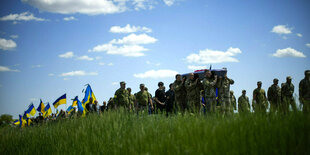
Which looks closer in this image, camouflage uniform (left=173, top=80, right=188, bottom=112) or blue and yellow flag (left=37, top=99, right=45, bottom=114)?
camouflage uniform (left=173, top=80, right=188, bottom=112)

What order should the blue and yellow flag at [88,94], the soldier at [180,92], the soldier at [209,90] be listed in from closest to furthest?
the soldier at [209,90]
the soldier at [180,92]
the blue and yellow flag at [88,94]

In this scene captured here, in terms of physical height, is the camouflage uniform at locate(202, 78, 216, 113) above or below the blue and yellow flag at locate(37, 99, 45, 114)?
above

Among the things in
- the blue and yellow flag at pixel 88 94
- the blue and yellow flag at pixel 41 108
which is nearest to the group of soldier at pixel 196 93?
the blue and yellow flag at pixel 88 94

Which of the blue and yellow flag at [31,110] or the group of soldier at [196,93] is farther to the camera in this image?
the blue and yellow flag at [31,110]

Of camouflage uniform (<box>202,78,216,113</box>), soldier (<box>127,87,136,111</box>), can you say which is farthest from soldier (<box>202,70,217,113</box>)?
soldier (<box>127,87,136,111</box>)

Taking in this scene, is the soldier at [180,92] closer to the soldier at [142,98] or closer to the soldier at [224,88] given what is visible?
the soldier at [224,88]

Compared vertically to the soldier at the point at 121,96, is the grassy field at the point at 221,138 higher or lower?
lower

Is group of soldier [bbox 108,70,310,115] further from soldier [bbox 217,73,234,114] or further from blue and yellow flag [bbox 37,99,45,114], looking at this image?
blue and yellow flag [bbox 37,99,45,114]

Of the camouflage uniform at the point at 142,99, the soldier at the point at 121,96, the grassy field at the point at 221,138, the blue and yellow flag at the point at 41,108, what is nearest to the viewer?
the grassy field at the point at 221,138

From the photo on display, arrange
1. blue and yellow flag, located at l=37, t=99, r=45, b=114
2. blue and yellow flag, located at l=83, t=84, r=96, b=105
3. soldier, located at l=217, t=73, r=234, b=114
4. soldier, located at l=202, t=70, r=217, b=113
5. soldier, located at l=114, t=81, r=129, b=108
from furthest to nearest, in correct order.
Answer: blue and yellow flag, located at l=37, t=99, r=45, b=114
blue and yellow flag, located at l=83, t=84, r=96, b=105
soldier, located at l=114, t=81, r=129, b=108
soldier, located at l=217, t=73, r=234, b=114
soldier, located at l=202, t=70, r=217, b=113

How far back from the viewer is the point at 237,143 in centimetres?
426

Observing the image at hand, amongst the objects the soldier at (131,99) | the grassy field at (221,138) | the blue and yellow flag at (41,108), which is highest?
the soldier at (131,99)

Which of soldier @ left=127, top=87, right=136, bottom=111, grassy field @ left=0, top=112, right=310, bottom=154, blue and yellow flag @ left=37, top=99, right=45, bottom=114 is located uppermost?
soldier @ left=127, top=87, right=136, bottom=111

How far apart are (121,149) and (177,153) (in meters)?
1.60
